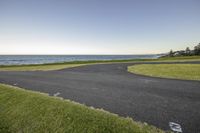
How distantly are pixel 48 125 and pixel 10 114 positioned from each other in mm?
2068

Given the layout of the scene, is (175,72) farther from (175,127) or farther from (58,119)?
(58,119)

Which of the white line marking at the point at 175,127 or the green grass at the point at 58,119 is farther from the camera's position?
the green grass at the point at 58,119

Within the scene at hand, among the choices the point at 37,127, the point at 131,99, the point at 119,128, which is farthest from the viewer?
the point at 131,99

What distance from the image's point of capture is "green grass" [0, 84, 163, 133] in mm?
3963

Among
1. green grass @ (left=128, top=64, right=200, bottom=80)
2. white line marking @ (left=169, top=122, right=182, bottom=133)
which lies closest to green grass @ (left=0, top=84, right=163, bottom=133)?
white line marking @ (left=169, top=122, right=182, bottom=133)

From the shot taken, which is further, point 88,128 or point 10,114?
point 10,114

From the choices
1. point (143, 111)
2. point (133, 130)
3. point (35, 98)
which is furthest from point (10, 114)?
point (143, 111)

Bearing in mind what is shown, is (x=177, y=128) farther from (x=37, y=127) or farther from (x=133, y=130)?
(x=37, y=127)

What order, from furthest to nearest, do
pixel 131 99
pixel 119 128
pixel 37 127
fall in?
pixel 131 99 → pixel 37 127 → pixel 119 128

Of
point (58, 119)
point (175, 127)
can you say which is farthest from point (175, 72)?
point (58, 119)

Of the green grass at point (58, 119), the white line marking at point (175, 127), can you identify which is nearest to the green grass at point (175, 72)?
the white line marking at point (175, 127)

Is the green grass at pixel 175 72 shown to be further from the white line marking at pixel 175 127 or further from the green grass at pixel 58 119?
the green grass at pixel 58 119

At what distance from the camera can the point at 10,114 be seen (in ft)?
17.6

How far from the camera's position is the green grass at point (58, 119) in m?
3.96
